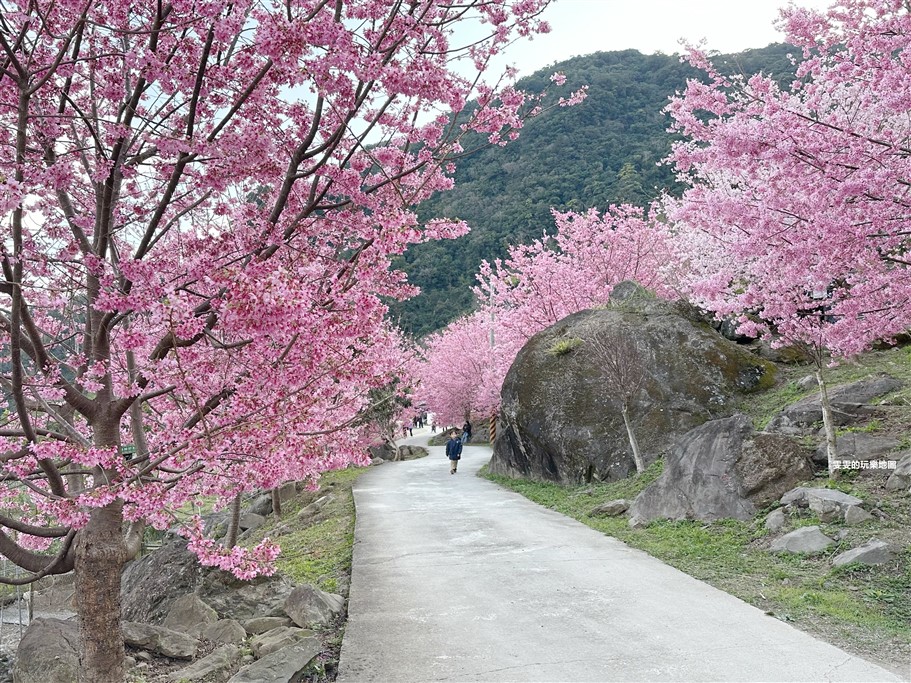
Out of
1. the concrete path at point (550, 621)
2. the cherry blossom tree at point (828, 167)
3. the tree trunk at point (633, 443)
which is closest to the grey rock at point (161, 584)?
the concrete path at point (550, 621)

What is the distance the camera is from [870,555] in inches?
251

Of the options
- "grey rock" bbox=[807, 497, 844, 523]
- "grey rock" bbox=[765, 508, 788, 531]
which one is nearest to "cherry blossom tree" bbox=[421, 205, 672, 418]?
"grey rock" bbox=[765, 508, 788, 531]

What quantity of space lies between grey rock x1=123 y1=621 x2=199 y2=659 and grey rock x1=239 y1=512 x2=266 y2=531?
1110 centimetres

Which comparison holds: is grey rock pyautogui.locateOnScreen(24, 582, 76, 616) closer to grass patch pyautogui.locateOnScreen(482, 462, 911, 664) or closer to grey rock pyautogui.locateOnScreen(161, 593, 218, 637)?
grey rock pyautogui.locateOnScreen(161, 593, 218, 637)

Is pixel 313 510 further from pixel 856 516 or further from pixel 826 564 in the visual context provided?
pixel 856 516

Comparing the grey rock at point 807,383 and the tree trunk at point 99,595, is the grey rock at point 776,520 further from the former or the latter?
the tree trunk at point 99,595

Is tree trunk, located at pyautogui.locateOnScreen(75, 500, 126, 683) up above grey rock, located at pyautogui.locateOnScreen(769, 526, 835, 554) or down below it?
above

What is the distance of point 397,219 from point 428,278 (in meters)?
63.4

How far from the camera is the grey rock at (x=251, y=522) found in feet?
54.6

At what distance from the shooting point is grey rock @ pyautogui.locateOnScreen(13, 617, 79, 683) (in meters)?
5.14

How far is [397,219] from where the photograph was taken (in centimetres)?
411

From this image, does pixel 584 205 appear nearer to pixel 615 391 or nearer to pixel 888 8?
pixel 615 391

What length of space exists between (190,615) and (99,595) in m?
2.51

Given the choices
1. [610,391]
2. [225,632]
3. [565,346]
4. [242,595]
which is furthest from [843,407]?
[225,632]
